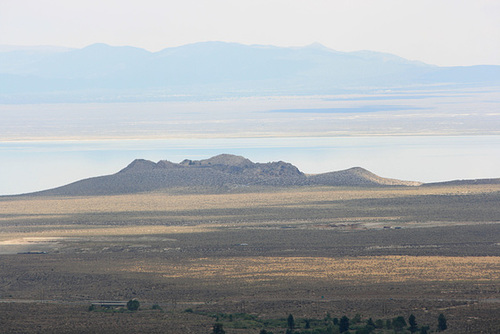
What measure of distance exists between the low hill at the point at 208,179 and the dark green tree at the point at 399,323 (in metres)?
40.8

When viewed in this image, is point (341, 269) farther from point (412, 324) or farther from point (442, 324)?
point (442, 324)

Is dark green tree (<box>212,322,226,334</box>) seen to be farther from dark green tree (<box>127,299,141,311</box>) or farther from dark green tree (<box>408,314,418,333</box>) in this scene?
dark green tree (<box>127,299,141,311</box>)

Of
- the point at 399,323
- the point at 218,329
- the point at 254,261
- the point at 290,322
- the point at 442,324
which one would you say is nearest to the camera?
the point at 218,329

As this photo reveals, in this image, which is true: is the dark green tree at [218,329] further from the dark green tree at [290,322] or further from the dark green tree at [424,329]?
the dark green tree at [424,329]

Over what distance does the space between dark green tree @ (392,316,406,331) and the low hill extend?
134ft

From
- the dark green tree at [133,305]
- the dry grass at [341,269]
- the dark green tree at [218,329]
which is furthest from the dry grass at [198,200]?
the dark green tree at [218,329]

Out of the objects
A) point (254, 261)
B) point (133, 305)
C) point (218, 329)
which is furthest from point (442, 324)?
point (254, 261)

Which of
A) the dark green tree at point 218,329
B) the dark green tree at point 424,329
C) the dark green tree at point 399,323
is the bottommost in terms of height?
the dark green tree at point 424,329

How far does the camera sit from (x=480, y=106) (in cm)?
16700

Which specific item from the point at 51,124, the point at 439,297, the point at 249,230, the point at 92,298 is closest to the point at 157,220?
the point at 249,230

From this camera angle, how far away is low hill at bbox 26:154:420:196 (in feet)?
207

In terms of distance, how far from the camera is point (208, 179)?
213 feet

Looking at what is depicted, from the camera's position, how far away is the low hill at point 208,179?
63.0 metres

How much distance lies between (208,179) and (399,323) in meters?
44.3
